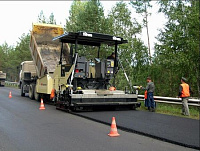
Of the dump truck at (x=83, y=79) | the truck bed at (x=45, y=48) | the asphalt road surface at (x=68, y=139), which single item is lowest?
the asphalt road surface at (x=68, y=139)

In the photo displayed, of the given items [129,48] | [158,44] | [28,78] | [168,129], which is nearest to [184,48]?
[158,44]

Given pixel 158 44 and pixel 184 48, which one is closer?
pixel 184 48

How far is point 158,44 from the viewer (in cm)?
1596

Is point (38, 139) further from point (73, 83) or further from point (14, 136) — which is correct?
point (73, 83)

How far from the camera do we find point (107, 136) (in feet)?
20.4

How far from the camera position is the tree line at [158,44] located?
1325 centimetres

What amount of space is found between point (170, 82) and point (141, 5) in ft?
39.3

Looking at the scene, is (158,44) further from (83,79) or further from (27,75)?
(27,75)

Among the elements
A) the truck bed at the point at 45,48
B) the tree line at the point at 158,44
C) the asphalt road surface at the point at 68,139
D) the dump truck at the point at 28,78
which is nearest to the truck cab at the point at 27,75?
the dump truck at the point at 28,78

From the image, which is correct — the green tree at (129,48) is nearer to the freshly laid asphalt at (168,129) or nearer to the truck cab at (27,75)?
the truck cab at (27,75)

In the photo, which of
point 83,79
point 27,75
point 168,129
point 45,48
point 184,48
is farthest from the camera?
point 27,75

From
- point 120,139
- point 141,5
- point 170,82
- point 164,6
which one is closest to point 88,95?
point 120,139

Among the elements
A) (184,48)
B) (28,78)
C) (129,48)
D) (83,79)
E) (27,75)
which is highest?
(129,48)

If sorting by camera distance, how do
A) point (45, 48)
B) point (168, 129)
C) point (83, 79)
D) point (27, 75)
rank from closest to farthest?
point (168, 129) → point (83, 79) → point (45, 48) → point (27, 75)
